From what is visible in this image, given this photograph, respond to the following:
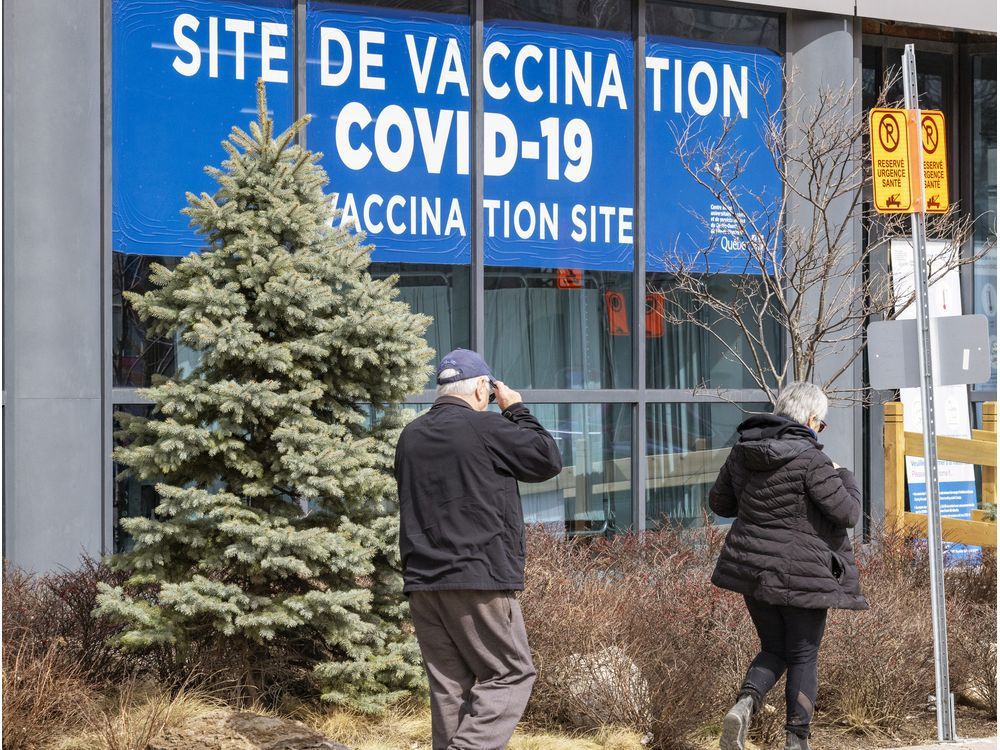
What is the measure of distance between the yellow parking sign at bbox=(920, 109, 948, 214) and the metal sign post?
75 cm

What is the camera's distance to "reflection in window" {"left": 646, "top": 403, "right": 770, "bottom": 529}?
11.0 m

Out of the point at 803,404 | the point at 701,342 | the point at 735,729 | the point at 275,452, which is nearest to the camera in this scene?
the point at 735,729

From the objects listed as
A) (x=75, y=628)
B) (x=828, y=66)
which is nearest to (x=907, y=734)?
(x=75, y=628)

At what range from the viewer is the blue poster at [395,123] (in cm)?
984

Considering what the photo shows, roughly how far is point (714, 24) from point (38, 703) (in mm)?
8306

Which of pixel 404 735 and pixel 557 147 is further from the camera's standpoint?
pixel 557 147

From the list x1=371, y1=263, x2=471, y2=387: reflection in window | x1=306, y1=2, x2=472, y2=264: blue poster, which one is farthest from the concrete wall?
x1=371, y1=263, x2=471, y2=387: reflection in window

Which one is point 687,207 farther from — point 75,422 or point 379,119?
point 75,422

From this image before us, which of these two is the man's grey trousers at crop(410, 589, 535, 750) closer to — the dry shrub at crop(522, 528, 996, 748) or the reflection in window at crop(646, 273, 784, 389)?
the dry shrub at crop(522, 528, 996, 748)

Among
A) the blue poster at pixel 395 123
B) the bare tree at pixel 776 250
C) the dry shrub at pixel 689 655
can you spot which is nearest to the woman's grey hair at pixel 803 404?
the dry shrub at pixel 689 655

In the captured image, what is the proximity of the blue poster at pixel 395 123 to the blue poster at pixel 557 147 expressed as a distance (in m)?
0.27

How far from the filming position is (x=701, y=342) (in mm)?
11250

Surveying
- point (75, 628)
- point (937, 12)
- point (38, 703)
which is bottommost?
point (38, 703)

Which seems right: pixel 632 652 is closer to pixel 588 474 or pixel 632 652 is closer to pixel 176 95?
pixel 588 474
